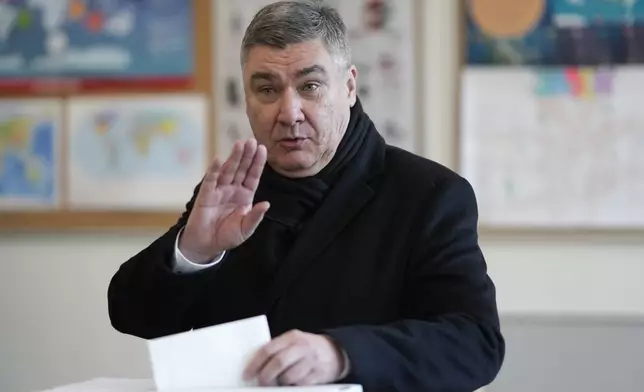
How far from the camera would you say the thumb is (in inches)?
45.1

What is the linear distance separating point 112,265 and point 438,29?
1.20m

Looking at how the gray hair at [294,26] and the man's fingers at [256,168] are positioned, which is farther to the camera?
the gray hair at [294,26]

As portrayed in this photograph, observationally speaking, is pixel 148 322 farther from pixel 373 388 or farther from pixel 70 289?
pixel 70 289

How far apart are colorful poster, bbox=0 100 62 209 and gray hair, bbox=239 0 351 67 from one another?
4.64 feet

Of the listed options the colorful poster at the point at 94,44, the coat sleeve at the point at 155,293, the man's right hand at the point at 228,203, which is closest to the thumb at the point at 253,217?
the man's right hand at the point at 228,203

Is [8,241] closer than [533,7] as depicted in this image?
No

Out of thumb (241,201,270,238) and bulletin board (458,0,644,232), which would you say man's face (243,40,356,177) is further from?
bulletin board (458,0,644,232)

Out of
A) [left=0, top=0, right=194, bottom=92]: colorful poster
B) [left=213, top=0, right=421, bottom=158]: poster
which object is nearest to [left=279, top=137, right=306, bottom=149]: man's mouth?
[left=213, top=0, right=421, bottom=158]: poster

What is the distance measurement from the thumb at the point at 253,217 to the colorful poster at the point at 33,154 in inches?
62.1

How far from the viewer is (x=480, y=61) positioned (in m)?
2.40

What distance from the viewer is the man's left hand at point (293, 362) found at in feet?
3.21

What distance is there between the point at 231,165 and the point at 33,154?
161 cm

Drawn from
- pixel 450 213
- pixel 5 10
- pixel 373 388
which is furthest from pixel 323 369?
pixel 5 10

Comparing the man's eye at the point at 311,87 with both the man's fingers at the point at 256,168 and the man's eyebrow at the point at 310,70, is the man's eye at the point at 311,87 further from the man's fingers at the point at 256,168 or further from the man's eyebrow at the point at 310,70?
the man's fingers at the point at 256,168
